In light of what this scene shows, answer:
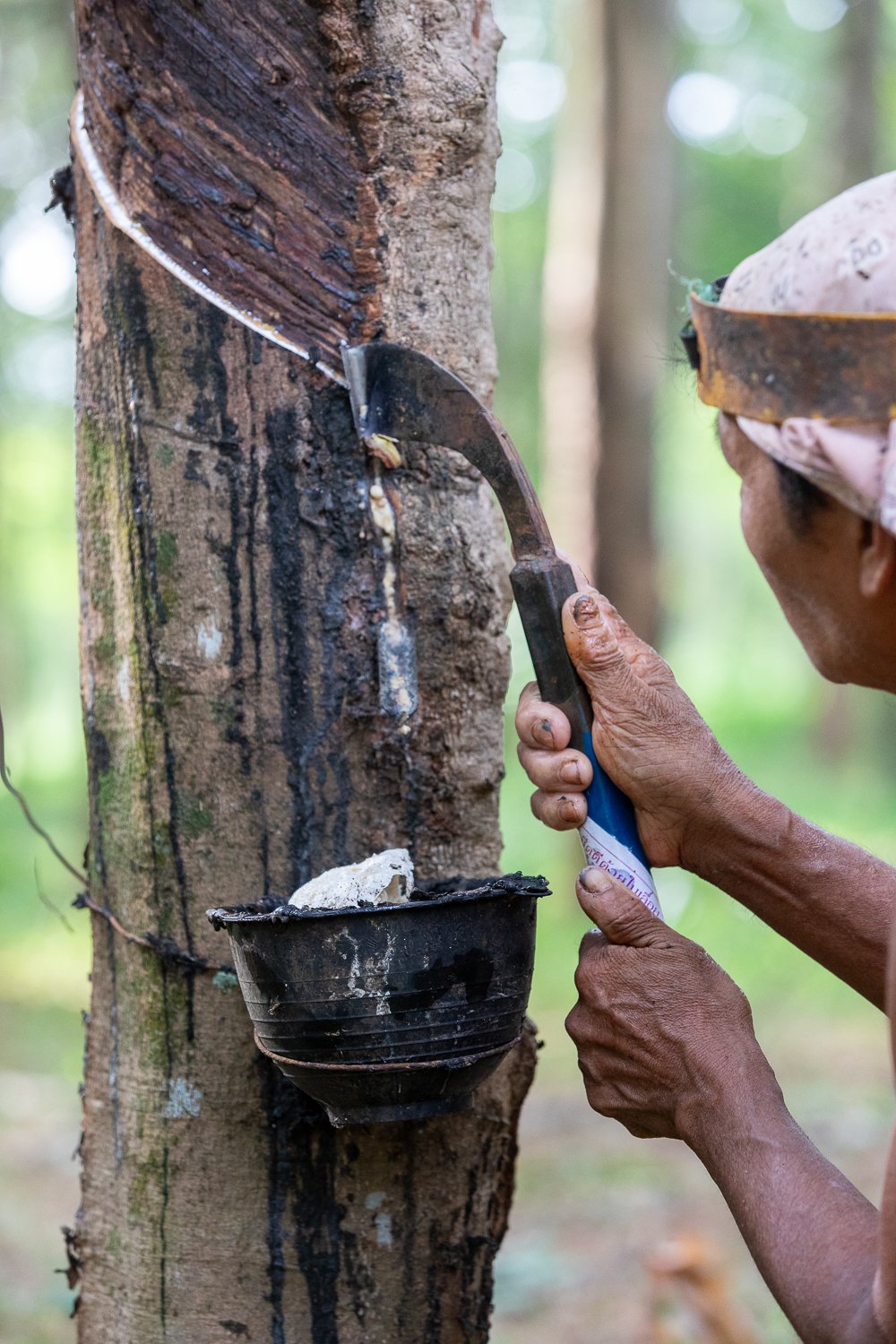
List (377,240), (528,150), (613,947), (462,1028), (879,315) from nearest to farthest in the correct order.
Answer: (879,315) < (462,1028) < (613,947) < (377,240) < (528,150)

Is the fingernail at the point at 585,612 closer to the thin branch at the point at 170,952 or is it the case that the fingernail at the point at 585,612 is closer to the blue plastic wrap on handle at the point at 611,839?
the blue plastic wrap on handle at the point at 611,839

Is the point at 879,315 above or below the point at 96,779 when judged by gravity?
above

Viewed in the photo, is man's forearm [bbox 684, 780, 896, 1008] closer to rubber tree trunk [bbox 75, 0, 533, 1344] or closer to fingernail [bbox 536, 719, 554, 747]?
fingernail [bbox 536, 719, 554, 747]

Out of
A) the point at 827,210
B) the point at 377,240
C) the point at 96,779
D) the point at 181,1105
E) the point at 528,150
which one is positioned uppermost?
the point at 528,150

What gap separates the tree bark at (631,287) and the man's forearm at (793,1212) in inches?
221

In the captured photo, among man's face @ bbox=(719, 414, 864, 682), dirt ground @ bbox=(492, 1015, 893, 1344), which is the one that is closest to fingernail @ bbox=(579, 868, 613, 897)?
man's face @ bbox=(719, 414, 864, 682)

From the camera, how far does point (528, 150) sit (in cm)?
2056

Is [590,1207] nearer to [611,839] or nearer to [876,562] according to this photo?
[611,839]

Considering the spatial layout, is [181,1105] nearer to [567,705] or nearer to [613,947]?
[613,947]

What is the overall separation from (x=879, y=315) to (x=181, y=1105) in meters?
1.40

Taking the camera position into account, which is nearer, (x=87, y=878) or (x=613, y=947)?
(x=613, y=947)

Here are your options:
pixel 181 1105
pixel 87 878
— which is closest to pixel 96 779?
pixel 87 878

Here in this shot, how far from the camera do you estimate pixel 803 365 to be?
1.35 metres

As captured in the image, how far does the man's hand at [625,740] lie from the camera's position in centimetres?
167
